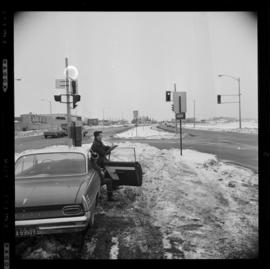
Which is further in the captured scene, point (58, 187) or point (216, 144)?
point (216, 144)

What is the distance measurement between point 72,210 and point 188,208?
1.30 metres

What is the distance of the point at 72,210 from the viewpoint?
2338 mm

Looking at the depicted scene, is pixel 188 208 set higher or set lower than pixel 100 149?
lower

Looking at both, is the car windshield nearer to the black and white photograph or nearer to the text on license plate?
the black and white photograph

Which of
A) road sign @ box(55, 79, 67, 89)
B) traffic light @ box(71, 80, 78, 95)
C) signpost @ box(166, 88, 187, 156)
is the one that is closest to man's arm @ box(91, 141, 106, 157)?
traffic light @ box(71, 80, 78, 95)

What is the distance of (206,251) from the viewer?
2428 millimetres

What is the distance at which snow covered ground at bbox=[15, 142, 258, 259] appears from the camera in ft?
7.97

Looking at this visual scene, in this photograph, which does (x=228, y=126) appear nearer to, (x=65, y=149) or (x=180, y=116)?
(x=180, y=116)

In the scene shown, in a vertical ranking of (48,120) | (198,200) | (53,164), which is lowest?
(198,200)

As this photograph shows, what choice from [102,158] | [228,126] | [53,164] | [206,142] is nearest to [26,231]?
[53,164]

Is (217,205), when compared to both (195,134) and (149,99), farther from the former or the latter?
(149,99)

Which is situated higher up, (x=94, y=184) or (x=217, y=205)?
(x=94, y=184)
